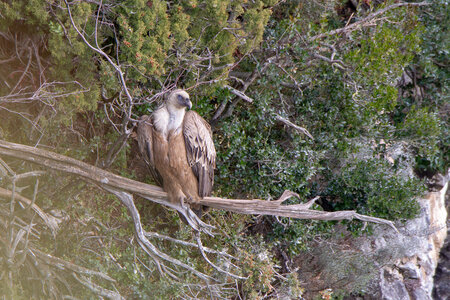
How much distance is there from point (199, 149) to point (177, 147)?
0.81ft

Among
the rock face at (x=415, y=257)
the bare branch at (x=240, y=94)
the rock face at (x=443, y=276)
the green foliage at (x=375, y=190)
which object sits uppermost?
the bare branch at (x=240, y=94)

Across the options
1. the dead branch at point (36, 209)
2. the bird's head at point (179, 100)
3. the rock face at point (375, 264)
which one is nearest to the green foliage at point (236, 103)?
the dead branch at point (36, 209)

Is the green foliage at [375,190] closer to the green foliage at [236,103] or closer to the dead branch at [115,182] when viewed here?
the green foliage at [236,103]

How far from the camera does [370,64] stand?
6.75 metres

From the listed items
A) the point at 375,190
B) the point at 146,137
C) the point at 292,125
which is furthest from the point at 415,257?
the point at 146,137

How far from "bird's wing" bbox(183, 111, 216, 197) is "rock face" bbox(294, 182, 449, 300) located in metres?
3.11

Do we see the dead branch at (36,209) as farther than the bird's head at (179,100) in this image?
Yes

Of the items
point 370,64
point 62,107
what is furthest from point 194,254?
point 370,64

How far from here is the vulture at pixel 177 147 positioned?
486 cm

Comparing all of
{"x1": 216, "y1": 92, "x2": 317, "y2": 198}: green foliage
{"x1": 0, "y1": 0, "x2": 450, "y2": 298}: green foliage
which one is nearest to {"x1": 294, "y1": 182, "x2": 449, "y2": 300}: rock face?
{"x1": 0, "y1": 0, "x2": 450, "y2": 298}: green foliage

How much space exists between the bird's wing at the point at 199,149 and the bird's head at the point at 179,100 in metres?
0.26

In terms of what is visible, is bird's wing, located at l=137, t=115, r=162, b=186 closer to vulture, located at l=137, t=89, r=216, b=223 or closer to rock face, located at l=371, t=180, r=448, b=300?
vulture, located at l=137, t=89, r=216, b=223

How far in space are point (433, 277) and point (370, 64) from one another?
5883 millimetres

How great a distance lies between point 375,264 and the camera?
848 cm
